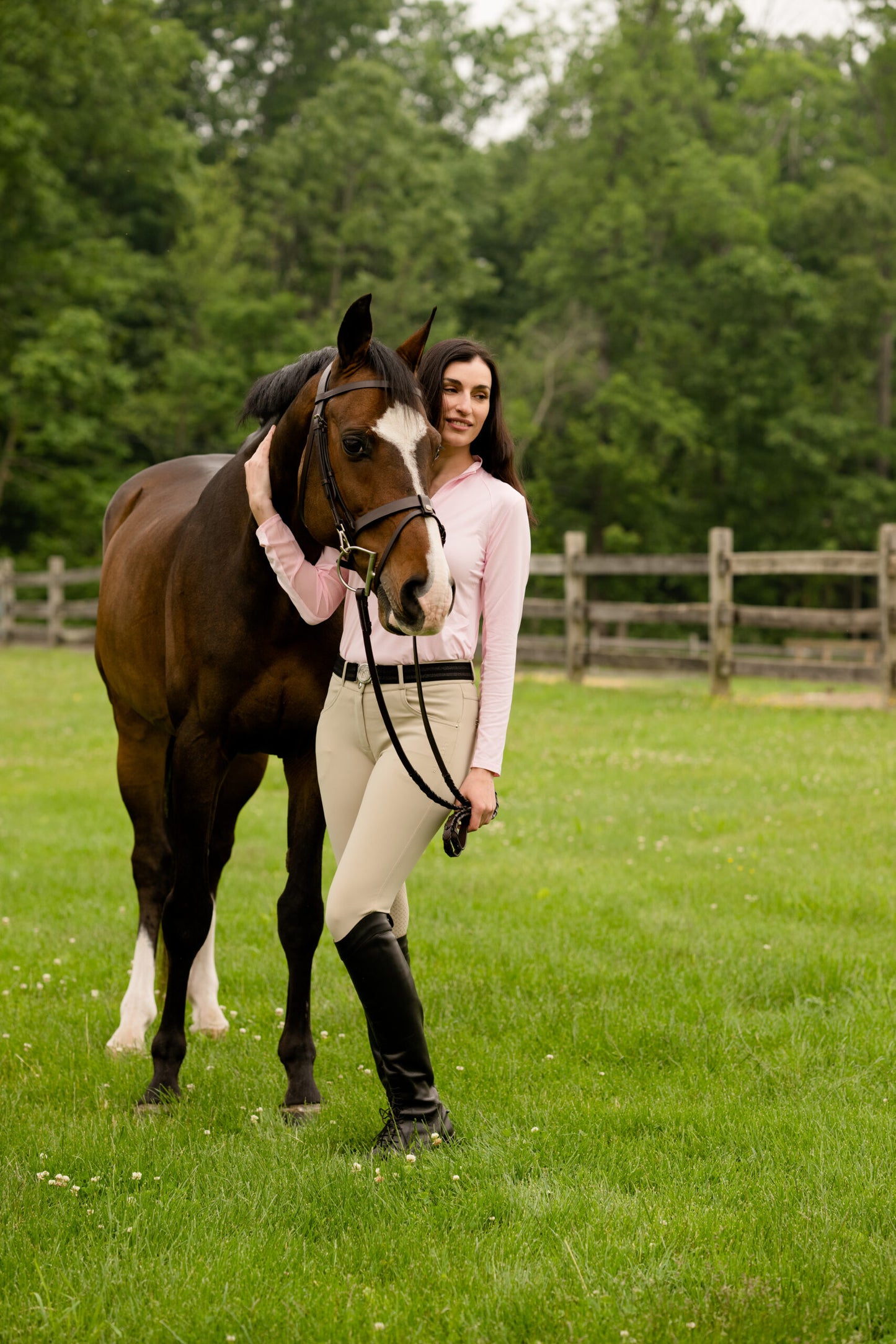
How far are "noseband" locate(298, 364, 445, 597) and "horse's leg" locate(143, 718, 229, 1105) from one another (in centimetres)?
93

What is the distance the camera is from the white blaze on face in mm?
2912

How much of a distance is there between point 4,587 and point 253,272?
1583cm

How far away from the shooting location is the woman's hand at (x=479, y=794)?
325 cm

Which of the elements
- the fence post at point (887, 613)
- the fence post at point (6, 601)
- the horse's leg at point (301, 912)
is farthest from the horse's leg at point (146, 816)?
the fence post at point (6, 601)

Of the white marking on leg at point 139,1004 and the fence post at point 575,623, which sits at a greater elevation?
the fence post at point 575,623

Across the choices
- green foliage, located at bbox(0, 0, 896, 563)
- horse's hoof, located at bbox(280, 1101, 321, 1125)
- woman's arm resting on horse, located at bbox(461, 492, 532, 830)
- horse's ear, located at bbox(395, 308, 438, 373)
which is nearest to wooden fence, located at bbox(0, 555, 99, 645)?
green foliage, located at bbox(0, 0, 896, 563)

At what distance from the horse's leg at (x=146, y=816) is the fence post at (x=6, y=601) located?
23.0 metres

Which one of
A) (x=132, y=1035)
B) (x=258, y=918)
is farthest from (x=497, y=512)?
(x=258, y=918)

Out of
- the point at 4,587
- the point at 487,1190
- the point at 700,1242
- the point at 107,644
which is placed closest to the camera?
the point at 700,1242

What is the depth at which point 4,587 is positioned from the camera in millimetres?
27312

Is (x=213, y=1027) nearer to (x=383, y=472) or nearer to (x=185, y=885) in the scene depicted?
(x=185, y=885)

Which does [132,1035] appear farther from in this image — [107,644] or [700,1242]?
[700,1242]

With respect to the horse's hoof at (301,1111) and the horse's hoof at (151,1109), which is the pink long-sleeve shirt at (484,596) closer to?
the horse's hoof at (301,1111)

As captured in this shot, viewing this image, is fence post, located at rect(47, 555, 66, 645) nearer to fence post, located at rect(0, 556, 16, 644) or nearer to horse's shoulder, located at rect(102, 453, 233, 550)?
fence post, located at rect(0, 556, 16, 644)
